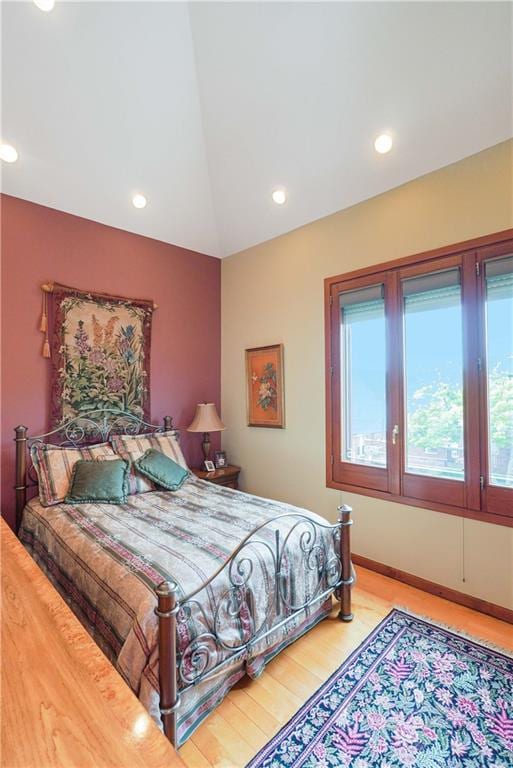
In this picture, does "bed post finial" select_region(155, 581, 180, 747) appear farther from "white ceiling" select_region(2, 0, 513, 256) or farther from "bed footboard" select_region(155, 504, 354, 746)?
"white ceiling" select_region(2, 0, 513, 256)

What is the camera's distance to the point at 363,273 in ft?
10.5

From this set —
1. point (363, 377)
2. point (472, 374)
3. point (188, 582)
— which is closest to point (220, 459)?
point (363, 377)

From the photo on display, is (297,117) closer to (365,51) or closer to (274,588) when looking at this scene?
(365,51)

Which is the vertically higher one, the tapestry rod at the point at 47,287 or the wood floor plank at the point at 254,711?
the tapestry rod at the point at 47,287

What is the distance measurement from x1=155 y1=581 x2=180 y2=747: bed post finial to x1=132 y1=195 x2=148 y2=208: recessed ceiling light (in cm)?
338

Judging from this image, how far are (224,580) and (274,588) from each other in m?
0.36

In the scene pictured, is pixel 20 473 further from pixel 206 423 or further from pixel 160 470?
pixel 206 423

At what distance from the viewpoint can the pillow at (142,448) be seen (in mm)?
3131

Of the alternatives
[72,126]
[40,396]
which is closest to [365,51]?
[72,126]

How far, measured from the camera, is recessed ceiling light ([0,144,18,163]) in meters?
2.82

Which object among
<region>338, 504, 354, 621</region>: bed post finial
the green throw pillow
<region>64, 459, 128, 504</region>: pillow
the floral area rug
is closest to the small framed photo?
the green throw pillow

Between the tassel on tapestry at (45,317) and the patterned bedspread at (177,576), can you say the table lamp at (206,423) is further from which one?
the tassel on tapestry at (45,317)

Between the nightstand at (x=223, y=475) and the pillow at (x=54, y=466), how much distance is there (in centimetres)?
108

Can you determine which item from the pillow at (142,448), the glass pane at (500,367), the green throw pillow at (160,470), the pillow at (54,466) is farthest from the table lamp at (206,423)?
the glass pane at (500,367)
